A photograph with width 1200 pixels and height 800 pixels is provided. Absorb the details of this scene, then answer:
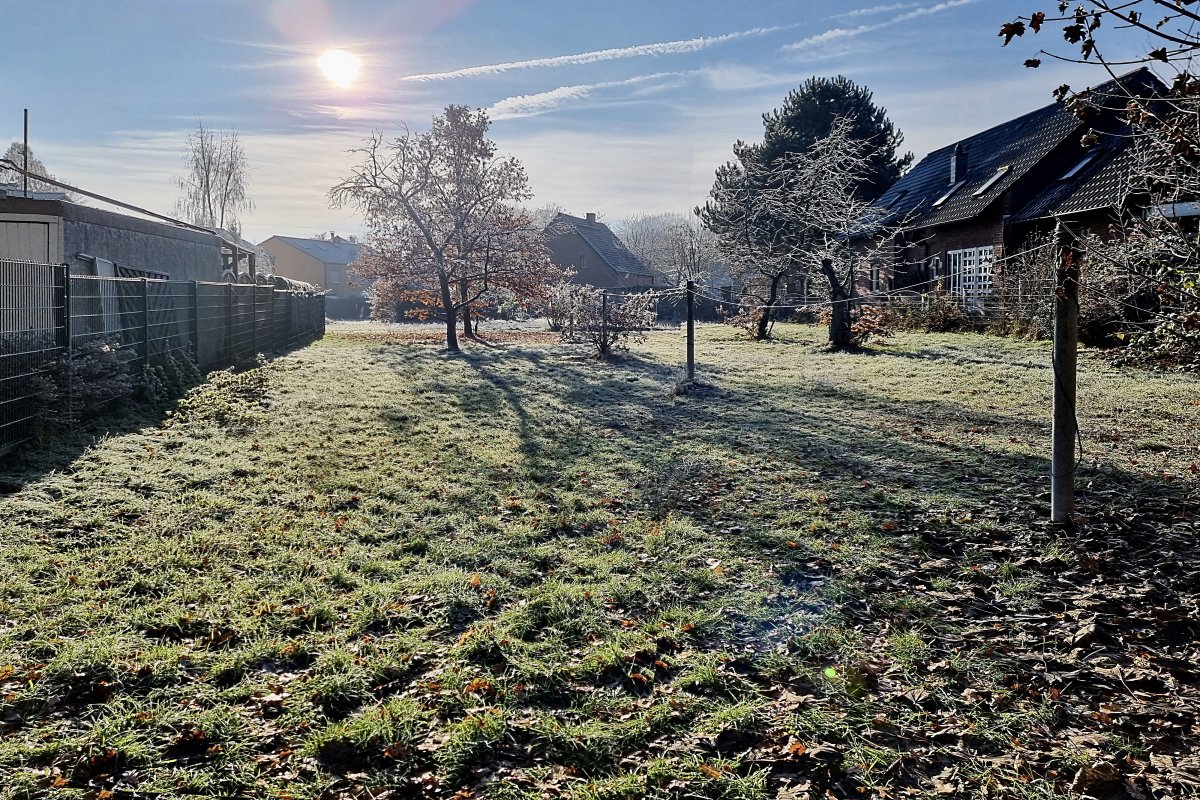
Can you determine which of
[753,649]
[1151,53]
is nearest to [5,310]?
[753,649]

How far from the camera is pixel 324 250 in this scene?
71.1 meters

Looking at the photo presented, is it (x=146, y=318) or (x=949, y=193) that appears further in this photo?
(x=949, y=193)

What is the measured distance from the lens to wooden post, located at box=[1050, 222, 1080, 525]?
4.98m

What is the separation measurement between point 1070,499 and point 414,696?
4.29 metres

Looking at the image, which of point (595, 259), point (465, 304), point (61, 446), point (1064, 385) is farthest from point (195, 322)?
point (595, 259)

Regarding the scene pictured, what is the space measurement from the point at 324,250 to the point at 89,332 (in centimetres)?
6575

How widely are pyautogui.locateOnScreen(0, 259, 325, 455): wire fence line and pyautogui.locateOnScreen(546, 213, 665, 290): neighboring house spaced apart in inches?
1351

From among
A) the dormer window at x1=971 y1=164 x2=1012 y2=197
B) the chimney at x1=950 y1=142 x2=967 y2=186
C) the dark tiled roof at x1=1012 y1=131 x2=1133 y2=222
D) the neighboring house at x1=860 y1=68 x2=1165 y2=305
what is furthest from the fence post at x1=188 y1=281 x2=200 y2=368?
the chimney at x1=950 y1=142 x2=967 y2=186

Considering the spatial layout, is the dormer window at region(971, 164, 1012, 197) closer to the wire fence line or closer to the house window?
the house window

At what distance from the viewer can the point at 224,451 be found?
7.82 m

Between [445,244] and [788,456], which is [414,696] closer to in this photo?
[788,456]

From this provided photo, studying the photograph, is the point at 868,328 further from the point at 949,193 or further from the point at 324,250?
the point at 324,250

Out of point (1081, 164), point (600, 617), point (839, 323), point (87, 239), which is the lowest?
point (600, 617)

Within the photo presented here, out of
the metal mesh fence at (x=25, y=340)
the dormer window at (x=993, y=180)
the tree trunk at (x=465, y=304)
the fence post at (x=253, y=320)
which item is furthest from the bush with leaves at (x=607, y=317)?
the dormer window at (x=993, y=180)
